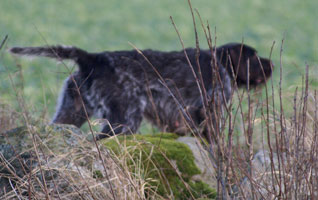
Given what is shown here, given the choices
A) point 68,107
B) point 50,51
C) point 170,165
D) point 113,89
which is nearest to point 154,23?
point 113,89

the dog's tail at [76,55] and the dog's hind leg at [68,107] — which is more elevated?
the dog's tail at [76,55]

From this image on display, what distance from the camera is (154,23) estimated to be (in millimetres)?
18516

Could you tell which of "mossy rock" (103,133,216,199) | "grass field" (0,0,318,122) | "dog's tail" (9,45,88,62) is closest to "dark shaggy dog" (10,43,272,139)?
"dog's tail" (9,45,88,62)

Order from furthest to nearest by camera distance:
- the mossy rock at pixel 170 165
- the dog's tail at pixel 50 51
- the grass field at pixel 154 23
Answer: the grass field at pixel 154 23, the dog's tail at pixel 50 51, the mossy rock at pixel 170 165

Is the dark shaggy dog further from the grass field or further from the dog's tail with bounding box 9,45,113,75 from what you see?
the grass field

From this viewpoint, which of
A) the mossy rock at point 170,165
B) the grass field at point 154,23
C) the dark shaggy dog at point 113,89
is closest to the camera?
the mossy rock at point 170,165

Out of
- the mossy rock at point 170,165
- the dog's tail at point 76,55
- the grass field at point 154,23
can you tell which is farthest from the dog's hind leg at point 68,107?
the grass field at point 154,23

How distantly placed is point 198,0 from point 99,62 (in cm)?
1569

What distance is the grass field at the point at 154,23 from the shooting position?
Answer: 15484 mm

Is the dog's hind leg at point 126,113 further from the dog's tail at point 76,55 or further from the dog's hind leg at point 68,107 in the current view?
the dog's tail at point 76,55

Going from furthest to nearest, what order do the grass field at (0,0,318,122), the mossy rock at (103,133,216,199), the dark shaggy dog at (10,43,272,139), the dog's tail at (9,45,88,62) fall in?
the grass field at (0,0,318,122) < the dark shaggy dog at (10,43,272,139) < the dog's tail at (9,45,88,62) < the mossy rock at (103,133,216,199)

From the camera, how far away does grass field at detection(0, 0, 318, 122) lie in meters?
15.5

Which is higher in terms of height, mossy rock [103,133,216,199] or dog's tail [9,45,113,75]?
dog's tail [9,45,113,75]

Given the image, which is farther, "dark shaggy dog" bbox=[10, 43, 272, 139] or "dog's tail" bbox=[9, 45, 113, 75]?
"dark shaggy dog" bbox=[10, 43, 272, 139]
